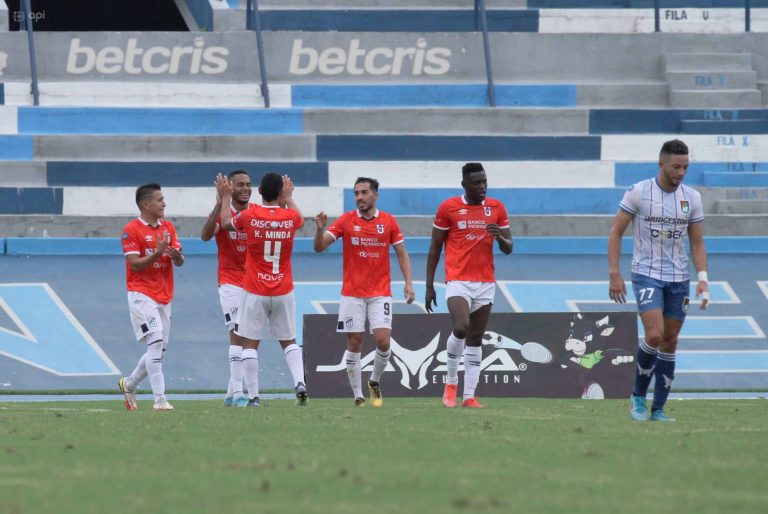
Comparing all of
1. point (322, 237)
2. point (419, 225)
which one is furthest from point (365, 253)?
point (419, 225)

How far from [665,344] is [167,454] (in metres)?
4.45

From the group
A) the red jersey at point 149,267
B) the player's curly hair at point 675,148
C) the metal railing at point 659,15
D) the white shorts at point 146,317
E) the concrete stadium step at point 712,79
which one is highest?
the metal railing at point 659,15

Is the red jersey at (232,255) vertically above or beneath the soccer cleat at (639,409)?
above

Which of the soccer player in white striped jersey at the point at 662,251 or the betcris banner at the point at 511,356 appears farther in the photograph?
the betcris banner at the point at 511,356

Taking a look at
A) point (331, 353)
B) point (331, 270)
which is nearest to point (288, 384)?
point (331, 353)

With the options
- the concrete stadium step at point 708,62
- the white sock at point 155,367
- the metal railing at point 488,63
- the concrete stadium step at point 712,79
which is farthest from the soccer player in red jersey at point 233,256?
the concrete stadium step at point 708,62

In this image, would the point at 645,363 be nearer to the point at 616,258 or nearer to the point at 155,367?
the point at 616,258

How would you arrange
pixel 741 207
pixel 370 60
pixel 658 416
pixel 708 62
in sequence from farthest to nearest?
1. pixel 708 62
2. pixel 370 60
3. pixel 741 207
4. pixel 658 416

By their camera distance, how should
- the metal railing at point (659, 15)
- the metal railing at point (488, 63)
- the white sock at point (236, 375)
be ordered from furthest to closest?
the metal railing at point (659, 15), the metal railing at point (488, 63), the white sock at point (236, 375)

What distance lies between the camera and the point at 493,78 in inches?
1047

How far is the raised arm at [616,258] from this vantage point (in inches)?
412

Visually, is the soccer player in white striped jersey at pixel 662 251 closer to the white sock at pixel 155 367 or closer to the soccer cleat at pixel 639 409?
the soccer cleat at pixel 639 409

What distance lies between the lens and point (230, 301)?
1433 cm

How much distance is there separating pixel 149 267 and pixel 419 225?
9537 mm
